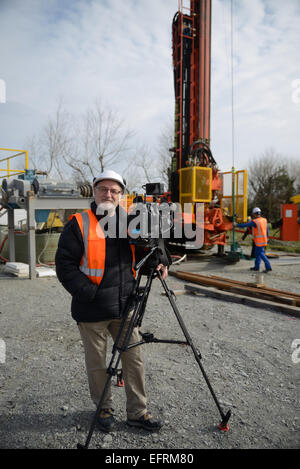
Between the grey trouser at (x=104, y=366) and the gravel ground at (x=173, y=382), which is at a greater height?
the grey trouser at (x=104, y=366)

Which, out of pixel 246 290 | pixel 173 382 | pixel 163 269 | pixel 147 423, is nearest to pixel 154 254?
pixel 163 269

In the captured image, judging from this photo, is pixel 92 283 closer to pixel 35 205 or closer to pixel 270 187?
pixel 35 205

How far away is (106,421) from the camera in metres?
2.64

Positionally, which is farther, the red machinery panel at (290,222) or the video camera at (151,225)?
the red machinery panel at (290,222)

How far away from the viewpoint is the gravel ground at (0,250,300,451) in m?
2.60

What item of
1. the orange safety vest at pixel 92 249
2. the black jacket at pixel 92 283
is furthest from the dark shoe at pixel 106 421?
the orange safety vest at pixel 92 249

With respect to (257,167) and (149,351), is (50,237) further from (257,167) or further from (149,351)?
(257,167)

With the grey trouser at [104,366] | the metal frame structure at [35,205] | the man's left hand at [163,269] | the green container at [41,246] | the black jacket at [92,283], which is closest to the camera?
the black jacket at [92,283]

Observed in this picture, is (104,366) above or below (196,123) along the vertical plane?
below

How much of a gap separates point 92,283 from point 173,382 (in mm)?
1538

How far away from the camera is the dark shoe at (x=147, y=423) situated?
2635 mm

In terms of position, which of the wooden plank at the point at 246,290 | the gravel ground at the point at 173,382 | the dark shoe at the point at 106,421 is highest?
the wooden plank at the point at 246,290

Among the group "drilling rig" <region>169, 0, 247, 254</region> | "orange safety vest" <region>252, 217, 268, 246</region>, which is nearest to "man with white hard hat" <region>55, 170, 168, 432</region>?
"orange safety vest" <region>252, 217, 268, 246</region>

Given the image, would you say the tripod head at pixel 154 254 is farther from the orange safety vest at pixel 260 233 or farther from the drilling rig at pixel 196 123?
the drilling rig at pixel 196 123
